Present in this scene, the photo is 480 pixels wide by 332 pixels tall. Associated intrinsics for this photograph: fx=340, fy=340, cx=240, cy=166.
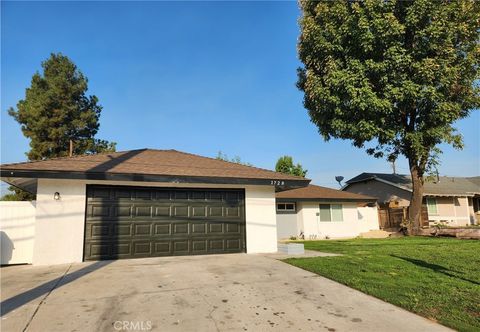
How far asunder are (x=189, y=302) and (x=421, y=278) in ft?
16.2

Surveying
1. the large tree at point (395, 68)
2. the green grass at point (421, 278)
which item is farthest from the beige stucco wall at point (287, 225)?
the green grass at point (421, 278)

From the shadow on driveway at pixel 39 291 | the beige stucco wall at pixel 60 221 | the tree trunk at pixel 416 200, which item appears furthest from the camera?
the tree trunk at pixel 416 200

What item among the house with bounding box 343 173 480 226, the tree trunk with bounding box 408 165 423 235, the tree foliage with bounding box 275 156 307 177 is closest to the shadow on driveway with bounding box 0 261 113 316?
the tree trunk with bounding box 408 165 423 235

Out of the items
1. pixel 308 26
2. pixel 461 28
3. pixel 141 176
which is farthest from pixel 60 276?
pixel 461 28

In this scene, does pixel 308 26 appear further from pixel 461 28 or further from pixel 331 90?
pixel 461 28

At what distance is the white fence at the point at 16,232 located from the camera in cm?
960

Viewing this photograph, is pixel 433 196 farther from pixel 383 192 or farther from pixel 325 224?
pixel 325 224

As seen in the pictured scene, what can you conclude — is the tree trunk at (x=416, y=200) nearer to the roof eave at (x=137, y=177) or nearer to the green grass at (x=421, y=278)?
the green grass at (x=421, y=278)

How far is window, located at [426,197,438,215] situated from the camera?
27.1m

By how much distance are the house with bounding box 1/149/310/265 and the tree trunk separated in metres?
9.66

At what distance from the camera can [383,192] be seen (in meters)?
28.6

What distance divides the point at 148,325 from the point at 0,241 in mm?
7514

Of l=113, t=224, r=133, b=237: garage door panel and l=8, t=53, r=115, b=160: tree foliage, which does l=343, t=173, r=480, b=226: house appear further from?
l=8, t=53, r=115, b=160: tree foliage

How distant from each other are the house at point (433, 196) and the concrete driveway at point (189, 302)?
20.7 m
